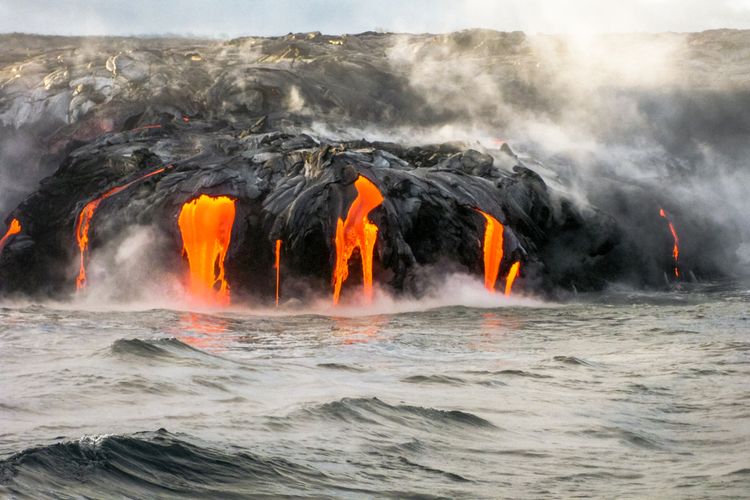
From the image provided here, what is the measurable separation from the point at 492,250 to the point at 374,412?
2321cm

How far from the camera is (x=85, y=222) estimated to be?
140 ft

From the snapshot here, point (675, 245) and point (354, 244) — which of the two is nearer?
point (354, 244)

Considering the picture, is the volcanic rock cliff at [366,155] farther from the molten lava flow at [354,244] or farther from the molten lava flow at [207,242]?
the molten lava flow at [207,242]

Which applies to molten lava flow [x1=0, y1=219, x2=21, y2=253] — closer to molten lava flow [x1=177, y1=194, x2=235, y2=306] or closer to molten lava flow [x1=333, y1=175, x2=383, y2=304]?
molten lava flow [x1=177, y1=194, x2=235, y2=306]

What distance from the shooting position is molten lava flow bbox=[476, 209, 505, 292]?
131ft

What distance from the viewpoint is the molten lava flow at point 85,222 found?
42375mm

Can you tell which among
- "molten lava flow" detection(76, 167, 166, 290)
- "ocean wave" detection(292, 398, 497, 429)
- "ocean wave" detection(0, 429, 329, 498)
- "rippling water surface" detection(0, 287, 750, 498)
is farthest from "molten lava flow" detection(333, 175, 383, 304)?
"ocean wave" detection(0, 429, 329, 498)

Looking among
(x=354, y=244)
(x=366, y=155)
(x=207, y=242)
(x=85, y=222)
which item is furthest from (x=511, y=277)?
(x=85, y=222)

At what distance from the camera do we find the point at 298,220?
39250mm

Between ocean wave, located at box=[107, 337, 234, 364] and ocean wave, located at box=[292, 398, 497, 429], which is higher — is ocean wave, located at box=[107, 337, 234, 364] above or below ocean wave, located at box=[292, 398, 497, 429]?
above

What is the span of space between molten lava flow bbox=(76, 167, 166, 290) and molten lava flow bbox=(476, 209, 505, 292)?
11214 millimetres

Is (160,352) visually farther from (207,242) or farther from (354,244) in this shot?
(207,242)

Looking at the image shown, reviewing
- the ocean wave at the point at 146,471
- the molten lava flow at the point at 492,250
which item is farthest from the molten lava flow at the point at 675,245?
the ocean wave at the point at 146,471

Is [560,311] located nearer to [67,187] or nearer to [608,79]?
[67,187]
